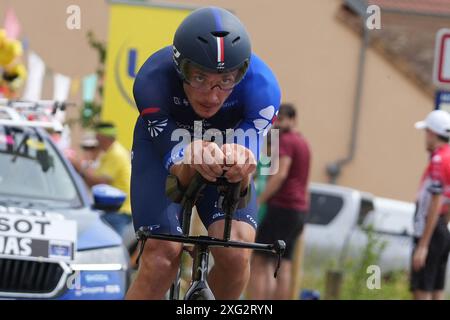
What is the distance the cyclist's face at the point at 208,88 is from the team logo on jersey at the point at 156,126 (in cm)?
17

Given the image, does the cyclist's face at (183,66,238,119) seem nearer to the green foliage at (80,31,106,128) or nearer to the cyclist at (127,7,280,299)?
the cyclist at (127,7,280,299)

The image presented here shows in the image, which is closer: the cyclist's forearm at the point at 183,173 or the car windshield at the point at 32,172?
the cyclist's forearm at the point at 183,173

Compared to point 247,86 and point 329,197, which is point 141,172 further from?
point 329,197

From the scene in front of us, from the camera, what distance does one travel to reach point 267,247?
15.8ft

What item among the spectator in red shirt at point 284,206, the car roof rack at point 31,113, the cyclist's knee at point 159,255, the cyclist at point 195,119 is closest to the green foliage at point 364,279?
the spectator in red shirt at point 284,206

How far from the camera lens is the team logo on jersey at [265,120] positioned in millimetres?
5340

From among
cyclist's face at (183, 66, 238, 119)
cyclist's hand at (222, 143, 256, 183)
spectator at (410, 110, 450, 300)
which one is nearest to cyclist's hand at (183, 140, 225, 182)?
cyclist's hand at (222, 143, 256, 183)

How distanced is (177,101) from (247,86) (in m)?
0.33

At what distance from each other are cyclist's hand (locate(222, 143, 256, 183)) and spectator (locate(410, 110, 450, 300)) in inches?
206

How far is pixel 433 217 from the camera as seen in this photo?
984 cm

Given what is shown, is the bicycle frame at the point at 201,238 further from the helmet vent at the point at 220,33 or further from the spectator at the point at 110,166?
the spectator at the point at 110,166

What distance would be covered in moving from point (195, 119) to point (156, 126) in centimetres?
32

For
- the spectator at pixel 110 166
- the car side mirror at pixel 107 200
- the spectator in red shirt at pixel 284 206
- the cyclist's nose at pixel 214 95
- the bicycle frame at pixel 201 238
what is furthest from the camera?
the spectator at pixel 110 166

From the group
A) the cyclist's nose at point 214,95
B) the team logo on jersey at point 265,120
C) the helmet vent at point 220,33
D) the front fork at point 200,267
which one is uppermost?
the helmet vent at point 220,33
